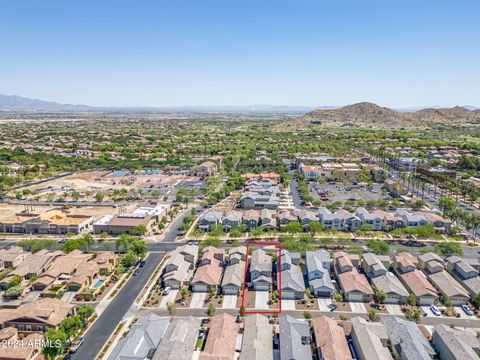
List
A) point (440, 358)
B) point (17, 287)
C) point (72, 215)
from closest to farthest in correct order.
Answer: point (440, 358)
point (17, 287)
point (72, 215)

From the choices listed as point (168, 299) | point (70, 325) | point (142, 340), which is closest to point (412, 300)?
point (168, 299)

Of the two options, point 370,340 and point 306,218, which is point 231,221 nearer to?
point 306,218

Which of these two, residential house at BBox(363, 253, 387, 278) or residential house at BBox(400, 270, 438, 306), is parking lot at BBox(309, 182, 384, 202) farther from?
residential house at BBox(400, 270, 438, 306)

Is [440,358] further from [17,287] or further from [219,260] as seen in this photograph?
[17,287]

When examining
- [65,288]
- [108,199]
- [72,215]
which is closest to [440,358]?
[65,288]

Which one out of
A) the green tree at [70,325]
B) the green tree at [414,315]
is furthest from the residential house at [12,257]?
the green tree at [414,315]

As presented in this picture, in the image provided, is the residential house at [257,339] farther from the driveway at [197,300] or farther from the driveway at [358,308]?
the driveway at [358,308]
